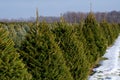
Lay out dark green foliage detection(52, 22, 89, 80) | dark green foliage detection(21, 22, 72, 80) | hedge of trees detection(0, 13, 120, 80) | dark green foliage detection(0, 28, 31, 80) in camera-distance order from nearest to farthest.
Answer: dark green foliage detection(0, 28, 31, 80), hedge of trees detection(0, 13, 120, 80), dark green foliage detection(21, 22, 72, 80), dark green foliage detection(52, 22, 89, 80)

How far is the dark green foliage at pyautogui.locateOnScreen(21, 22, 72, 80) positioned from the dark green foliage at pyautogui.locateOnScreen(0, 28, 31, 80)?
1428mm

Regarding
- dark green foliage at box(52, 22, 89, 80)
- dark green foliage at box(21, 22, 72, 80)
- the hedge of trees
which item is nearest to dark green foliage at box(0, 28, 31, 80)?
the hedge of trees

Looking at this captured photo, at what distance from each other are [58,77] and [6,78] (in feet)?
7.48

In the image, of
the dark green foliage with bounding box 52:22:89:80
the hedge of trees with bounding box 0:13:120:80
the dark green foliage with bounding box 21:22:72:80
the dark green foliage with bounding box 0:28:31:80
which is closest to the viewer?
the dark green foliage with bounding box 0:28:31:80

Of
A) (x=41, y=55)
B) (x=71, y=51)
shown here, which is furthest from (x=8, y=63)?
(x=71, y=51)

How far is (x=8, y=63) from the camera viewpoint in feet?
17.7

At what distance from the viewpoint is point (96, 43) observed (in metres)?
17.7

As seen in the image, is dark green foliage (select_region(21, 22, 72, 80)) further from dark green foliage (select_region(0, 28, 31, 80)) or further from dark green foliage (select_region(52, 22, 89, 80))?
dark green foliage (select_region(52, 22, 89, 80))

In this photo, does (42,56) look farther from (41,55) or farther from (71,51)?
(71,51)

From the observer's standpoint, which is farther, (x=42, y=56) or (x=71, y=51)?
(x=71, y=51)

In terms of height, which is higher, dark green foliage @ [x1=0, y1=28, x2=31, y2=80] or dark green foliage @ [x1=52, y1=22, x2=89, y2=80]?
dark green foliage @ [x1=0, y1=28, x2=31, y2=80]

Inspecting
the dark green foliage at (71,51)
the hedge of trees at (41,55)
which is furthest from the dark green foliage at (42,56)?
the dark green foliage at (71,51)

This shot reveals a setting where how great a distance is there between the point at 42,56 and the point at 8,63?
75.0 inches

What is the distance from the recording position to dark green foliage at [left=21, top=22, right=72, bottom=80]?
7145 millimetres
